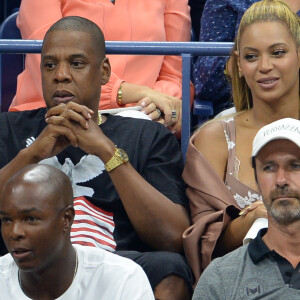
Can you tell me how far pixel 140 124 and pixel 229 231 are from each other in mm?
715

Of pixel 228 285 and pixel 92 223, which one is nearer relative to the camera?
pixel 228 285

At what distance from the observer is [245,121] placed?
4375 millimetres

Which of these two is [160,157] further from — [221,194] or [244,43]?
[244,43]

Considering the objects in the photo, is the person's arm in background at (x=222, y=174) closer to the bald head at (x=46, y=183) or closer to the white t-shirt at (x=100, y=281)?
the white t-shirt at (x=100, y=281)

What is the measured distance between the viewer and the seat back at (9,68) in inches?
216

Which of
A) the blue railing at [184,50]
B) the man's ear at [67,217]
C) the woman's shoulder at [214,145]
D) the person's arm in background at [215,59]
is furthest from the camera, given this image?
the person's arm in background at [215,59]

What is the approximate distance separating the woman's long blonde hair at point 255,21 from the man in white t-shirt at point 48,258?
4.24 feet

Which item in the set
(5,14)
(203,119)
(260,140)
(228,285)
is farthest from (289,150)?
(5,14)

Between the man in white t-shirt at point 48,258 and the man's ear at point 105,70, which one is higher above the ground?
the man's ear at point 105,70

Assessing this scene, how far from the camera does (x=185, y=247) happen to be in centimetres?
400

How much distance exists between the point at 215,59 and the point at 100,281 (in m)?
1.92

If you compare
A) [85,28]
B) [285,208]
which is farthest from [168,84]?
[285,208]

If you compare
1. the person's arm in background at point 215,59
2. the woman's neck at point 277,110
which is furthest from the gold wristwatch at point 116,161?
the person's arm in background at point 215,59

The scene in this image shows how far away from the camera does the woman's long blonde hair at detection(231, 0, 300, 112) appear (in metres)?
4.30
